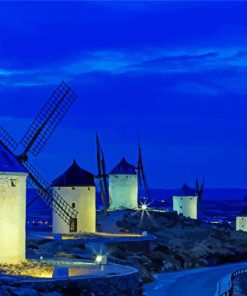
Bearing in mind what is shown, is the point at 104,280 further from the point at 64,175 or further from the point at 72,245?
the point at 64,175

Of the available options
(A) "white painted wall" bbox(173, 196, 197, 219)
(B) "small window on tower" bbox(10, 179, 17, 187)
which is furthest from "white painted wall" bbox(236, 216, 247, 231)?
(B) "small window on tower" bbox(10, 179, 17, 187)

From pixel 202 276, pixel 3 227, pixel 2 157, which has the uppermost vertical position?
pixel 2 157

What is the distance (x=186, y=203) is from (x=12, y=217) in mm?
60191

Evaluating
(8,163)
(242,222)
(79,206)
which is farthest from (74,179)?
(242,222)

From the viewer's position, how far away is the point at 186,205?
92625 mm

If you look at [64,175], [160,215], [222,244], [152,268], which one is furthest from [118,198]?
[152,268]

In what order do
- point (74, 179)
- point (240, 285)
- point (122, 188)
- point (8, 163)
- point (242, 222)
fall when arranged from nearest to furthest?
point (8, 163) → point (240, 285) → point (74, 179) → point (122, 188) → point (242, 222)

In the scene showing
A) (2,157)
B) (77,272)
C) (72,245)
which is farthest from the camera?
(72,245)

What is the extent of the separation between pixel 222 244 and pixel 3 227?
137ft

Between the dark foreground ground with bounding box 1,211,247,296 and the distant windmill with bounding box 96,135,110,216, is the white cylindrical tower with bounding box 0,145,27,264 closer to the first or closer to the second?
the dark foreground ground with bounding box 1,211,247,296

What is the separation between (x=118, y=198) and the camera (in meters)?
A: 80.3

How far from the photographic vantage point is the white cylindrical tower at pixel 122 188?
8031cm

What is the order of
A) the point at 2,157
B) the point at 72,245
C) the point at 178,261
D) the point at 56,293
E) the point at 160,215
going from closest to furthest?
the point at 56,293
the point at 2,157
the point at 72,245
the point at 178,261
the point at 160,215

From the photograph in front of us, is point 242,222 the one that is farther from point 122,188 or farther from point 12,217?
point 12,217
